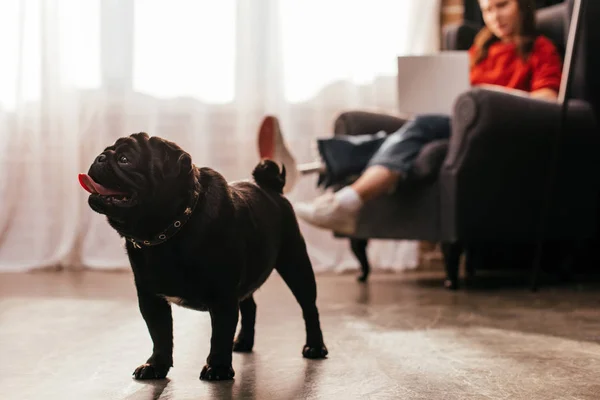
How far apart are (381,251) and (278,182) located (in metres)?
2.15

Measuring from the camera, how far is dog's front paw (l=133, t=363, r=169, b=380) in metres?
1.28

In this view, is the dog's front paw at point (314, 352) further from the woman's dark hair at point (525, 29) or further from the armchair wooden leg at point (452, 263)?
the woman's dark hair at point (525, 29)

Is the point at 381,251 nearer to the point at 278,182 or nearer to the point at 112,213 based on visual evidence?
the point at 278,182

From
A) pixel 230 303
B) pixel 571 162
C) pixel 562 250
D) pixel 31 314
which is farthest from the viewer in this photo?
pixel 562 250

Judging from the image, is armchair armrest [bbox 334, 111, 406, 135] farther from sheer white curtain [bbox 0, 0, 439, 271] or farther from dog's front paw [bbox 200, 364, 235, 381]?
dog's front paw [bbox 200, 364, 235, 381]

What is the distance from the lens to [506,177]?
2.61 m

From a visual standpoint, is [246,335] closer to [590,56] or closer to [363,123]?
[363,123]

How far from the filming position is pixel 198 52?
140 inches

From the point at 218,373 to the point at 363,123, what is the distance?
6.61 feet

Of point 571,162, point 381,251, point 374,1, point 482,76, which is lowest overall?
point 381,251

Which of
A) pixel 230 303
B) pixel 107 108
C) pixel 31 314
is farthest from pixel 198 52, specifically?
pixel 230 303

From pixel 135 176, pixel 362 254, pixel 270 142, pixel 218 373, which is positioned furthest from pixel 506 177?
pixel 135 176

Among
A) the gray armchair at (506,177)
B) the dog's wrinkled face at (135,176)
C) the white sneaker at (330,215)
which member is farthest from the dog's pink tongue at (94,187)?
the gray armchair at (506,177)

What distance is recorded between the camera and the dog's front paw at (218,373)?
125 cm
